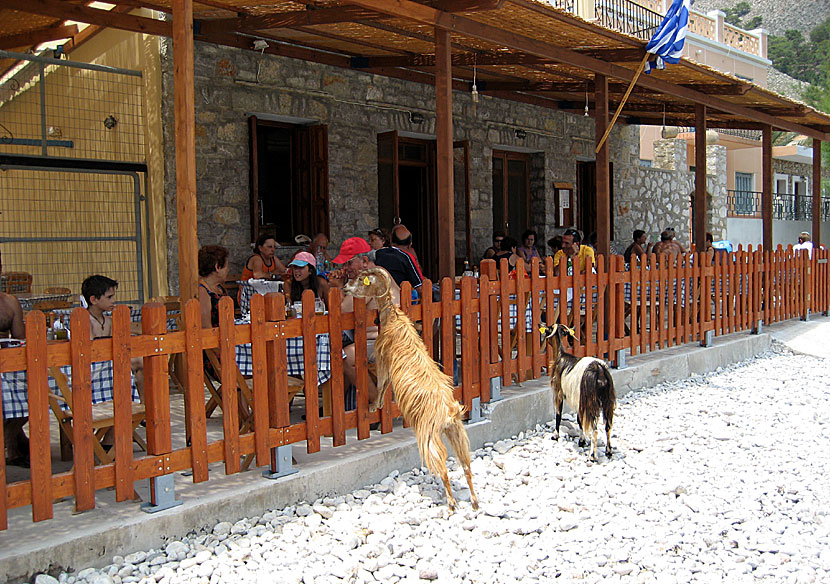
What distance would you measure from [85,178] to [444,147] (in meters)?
4.54

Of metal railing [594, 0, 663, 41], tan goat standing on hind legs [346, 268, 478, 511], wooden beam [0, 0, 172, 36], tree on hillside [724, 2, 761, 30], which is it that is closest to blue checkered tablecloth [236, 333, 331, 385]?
tan goat standing on hind legs [346, 268, 478, 511]

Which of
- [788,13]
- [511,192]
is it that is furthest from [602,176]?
[788,13]

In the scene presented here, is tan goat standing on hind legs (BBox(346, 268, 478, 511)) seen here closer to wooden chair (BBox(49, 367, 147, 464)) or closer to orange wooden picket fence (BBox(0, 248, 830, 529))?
orange wooden picket fence (BBox(0, 248, 830, 529))

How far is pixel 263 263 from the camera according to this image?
7.79 meters

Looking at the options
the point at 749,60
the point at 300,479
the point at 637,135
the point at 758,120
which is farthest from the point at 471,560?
the point at 749,60

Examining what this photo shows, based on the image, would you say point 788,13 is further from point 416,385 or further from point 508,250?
point 416,385

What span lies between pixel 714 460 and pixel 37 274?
781 centimetres

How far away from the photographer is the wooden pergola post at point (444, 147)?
596 cm

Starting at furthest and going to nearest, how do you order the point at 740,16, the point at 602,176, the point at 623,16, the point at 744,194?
the point at 740,16
the point at 744,194
the point at 623,16
the point at 602,176

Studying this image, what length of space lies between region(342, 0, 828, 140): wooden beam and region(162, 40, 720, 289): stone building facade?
9.75ft

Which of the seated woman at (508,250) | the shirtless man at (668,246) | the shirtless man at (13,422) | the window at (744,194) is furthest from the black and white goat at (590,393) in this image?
the window at (744,194)

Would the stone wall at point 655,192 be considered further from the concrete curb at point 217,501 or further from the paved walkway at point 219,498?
the concrete curb at point 217,501

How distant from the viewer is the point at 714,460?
5.01 m

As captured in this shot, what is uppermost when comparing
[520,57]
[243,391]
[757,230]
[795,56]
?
[795,56]
